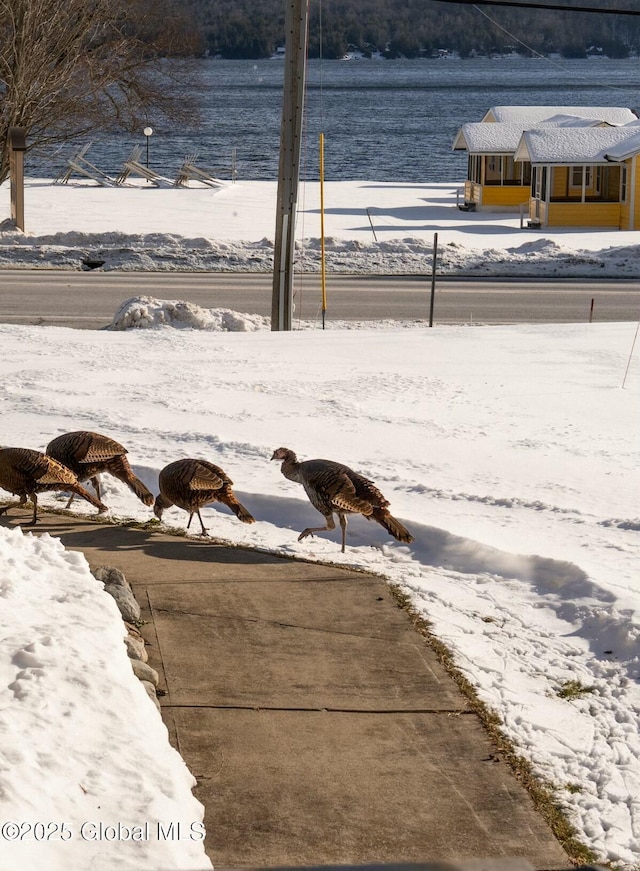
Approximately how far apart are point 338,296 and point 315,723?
18.1 meters

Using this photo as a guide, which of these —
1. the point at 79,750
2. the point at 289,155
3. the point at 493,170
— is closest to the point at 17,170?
the point at 289,155

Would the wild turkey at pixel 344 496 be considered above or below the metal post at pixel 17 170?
below

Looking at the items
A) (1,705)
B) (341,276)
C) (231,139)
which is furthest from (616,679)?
(231,139)

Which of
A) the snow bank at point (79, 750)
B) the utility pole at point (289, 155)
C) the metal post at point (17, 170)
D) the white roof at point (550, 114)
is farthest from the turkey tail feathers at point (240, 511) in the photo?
the white roof at point (550, 114)

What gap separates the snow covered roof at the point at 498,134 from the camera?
4131 centimetres

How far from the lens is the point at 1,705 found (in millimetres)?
4617

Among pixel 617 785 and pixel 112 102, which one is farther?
pixel 112 102

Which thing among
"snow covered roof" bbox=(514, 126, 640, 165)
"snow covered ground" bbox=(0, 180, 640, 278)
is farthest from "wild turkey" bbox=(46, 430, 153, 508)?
"snow covered roof" bbox=(514, 126, 640, 165)

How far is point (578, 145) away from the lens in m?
37.1

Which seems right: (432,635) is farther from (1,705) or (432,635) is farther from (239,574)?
(1,705)

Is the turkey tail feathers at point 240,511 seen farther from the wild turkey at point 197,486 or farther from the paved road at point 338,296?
the paved road at point 338,296

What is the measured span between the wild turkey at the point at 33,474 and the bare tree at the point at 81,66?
26.3 meters

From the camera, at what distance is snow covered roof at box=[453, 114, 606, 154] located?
41312 millimetres

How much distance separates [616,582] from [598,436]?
414cm
